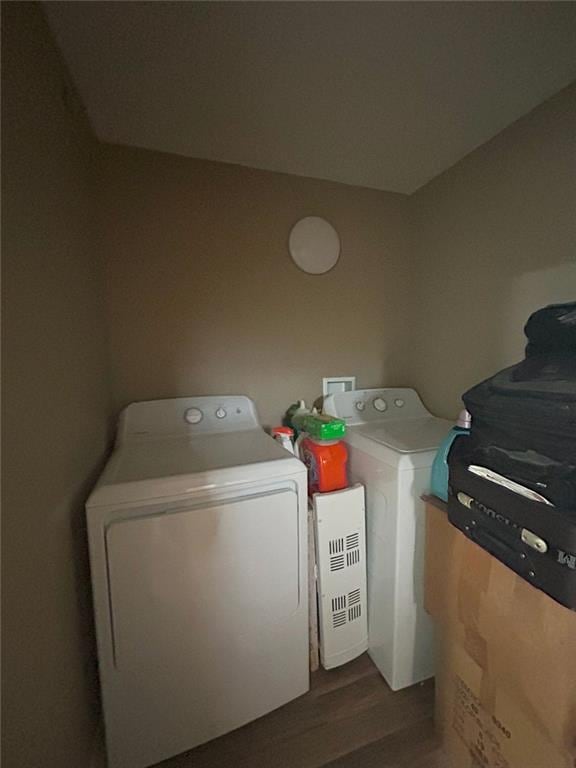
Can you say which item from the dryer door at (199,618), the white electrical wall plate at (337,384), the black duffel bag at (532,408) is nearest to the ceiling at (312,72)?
the black duffel bag at (532,408)

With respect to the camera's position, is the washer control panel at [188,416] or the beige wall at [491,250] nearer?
the beige wall at [491,250]

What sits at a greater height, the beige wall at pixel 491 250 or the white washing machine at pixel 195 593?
the beige wall at pixel 491 250

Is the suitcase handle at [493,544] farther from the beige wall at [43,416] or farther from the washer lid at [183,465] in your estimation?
the beige wall at [43,416]

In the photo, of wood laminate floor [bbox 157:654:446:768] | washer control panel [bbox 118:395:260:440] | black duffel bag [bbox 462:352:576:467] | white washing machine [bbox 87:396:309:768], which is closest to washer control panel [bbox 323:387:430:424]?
washer control panel [bbox 118:395:260:440]

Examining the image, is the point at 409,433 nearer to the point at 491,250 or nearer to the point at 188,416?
the point at 491,250

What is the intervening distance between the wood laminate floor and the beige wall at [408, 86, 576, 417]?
120 cm

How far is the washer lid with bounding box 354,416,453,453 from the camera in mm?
1182

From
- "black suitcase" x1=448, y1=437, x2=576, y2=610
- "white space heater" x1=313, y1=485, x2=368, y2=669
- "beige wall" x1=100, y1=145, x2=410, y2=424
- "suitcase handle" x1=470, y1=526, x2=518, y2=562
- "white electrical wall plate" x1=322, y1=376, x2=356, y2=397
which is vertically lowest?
"white space heater" x1=313, y1=485, x2=368, y2=669

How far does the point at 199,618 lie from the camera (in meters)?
0.93

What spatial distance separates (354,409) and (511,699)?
1.06m

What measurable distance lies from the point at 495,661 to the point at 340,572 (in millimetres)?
525

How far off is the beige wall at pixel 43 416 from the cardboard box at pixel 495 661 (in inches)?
39.4

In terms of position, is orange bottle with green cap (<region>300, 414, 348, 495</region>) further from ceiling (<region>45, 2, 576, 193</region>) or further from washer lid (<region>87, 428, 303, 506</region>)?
ceiling (<region>45, 2, 576, 193</region>)

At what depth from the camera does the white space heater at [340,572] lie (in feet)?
3.86
